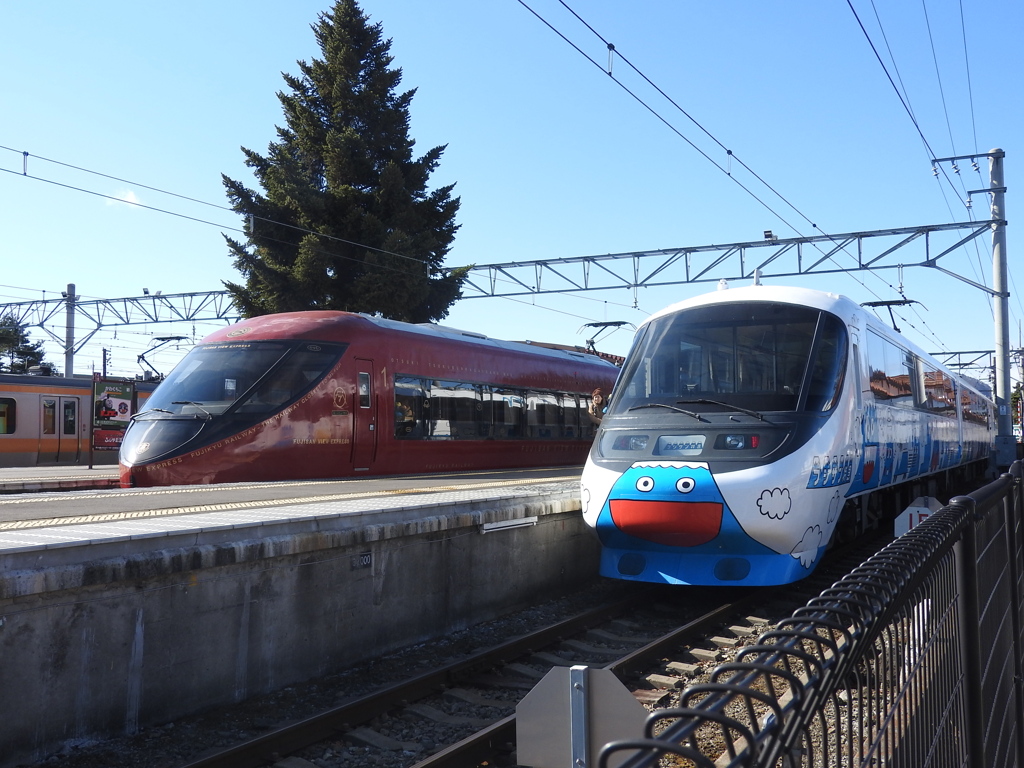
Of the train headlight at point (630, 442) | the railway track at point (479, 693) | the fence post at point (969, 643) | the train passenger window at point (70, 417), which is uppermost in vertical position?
the train passenger window at point (70, 417)

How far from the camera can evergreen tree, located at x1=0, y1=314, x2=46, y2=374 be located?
49625 mm

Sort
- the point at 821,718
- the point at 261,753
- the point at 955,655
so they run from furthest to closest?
1. the point at 261,753
2. the point at 955,655
3. the point at 821,718

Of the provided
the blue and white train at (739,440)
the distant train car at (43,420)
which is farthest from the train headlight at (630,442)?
the distant train car at (43,420)

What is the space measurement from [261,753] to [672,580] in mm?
4171

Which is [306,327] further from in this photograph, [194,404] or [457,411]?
[457,411]

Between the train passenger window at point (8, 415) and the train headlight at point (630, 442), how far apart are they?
70.9 ft

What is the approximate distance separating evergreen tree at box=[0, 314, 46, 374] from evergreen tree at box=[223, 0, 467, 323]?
80.6 ft

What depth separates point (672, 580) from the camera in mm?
7961

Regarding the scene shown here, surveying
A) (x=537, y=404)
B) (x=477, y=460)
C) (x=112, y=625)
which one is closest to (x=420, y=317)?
(x=537, y=404)

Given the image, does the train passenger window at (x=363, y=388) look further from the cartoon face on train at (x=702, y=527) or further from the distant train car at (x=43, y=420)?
the distant train car at (x=43, y=420)

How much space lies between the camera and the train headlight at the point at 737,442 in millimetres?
7969

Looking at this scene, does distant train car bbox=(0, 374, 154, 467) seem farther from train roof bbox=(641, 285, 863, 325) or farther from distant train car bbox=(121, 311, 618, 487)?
train roof bbox=(641, 285, 863, 325)

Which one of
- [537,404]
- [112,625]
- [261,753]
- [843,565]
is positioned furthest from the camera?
[537,404]

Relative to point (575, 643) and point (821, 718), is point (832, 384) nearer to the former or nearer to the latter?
point (575, 643)
